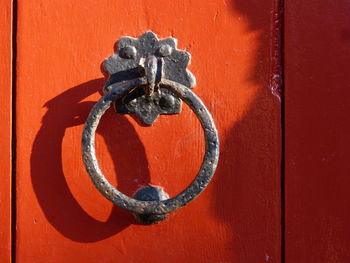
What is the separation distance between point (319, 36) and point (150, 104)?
13.1 inches

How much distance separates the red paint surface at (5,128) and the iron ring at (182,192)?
0.17 meters

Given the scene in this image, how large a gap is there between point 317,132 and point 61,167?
476 millimetres

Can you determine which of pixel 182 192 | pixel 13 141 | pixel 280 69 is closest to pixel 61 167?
pixel 13 141

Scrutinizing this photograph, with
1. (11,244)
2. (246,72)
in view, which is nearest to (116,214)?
(11,244)

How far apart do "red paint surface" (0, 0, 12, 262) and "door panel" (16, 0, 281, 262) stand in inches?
0.8

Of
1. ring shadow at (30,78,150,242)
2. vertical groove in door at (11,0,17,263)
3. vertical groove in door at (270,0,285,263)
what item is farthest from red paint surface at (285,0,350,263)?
vertical groove in door at (11,0,17,263)

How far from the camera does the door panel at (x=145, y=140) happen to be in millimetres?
795

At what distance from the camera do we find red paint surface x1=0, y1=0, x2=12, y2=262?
0.80 m

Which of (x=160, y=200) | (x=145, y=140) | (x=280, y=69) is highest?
(x=280, y=69)

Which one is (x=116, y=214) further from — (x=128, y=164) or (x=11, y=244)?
(x=11, y=244)

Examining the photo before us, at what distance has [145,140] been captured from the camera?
0.80 metres

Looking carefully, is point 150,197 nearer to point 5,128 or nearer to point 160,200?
point 160,200

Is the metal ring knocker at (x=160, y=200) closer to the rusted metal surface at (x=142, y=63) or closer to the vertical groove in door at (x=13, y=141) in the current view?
the rusted metal surface at (x=142, y=63)

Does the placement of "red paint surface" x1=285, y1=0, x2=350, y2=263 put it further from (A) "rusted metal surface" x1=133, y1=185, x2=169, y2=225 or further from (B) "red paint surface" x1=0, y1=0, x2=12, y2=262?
(B) "red paint surface" x1=0, y1=0, x2=12, y2=262
